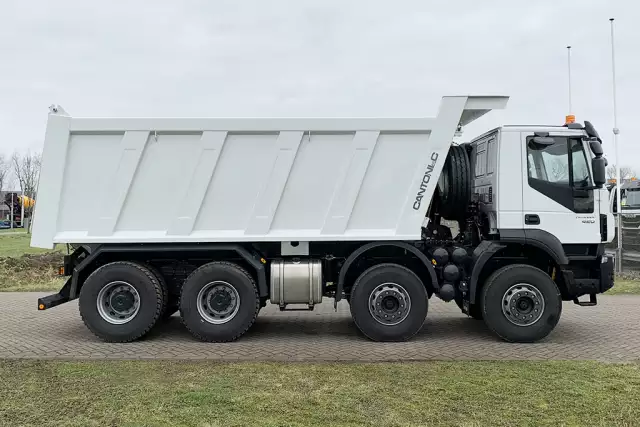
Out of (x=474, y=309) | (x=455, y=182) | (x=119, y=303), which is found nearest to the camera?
(x=119, y=303)

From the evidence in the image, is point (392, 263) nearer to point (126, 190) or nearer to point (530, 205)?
point (530, 205)

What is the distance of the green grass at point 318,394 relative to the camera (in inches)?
152

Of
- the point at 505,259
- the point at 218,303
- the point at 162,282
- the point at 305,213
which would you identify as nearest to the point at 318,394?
the point at 218,303

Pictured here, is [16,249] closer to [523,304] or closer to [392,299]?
[392,299]

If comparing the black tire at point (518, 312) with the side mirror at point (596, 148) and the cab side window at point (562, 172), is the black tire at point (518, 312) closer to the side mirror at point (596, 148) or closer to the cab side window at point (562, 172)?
the cab side window at point (562, 172)

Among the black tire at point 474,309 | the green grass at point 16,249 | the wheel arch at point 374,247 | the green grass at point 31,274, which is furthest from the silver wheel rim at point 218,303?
the green grass at point 16,249

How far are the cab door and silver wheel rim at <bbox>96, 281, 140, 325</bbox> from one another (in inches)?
204

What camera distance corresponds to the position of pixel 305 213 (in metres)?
6.58

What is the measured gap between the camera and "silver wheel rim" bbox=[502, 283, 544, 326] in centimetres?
637

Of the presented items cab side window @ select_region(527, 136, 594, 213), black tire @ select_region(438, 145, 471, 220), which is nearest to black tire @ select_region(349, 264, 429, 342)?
black tire @ select_region(438, 145, 471, 220)

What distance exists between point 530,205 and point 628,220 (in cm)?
844

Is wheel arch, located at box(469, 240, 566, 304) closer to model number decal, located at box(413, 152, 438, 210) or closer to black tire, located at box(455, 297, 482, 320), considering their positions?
black tire, located at box(455, 297, 482, 320)

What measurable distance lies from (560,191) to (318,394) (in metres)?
4.17

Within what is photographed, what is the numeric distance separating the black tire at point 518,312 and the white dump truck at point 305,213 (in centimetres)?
A: 2
